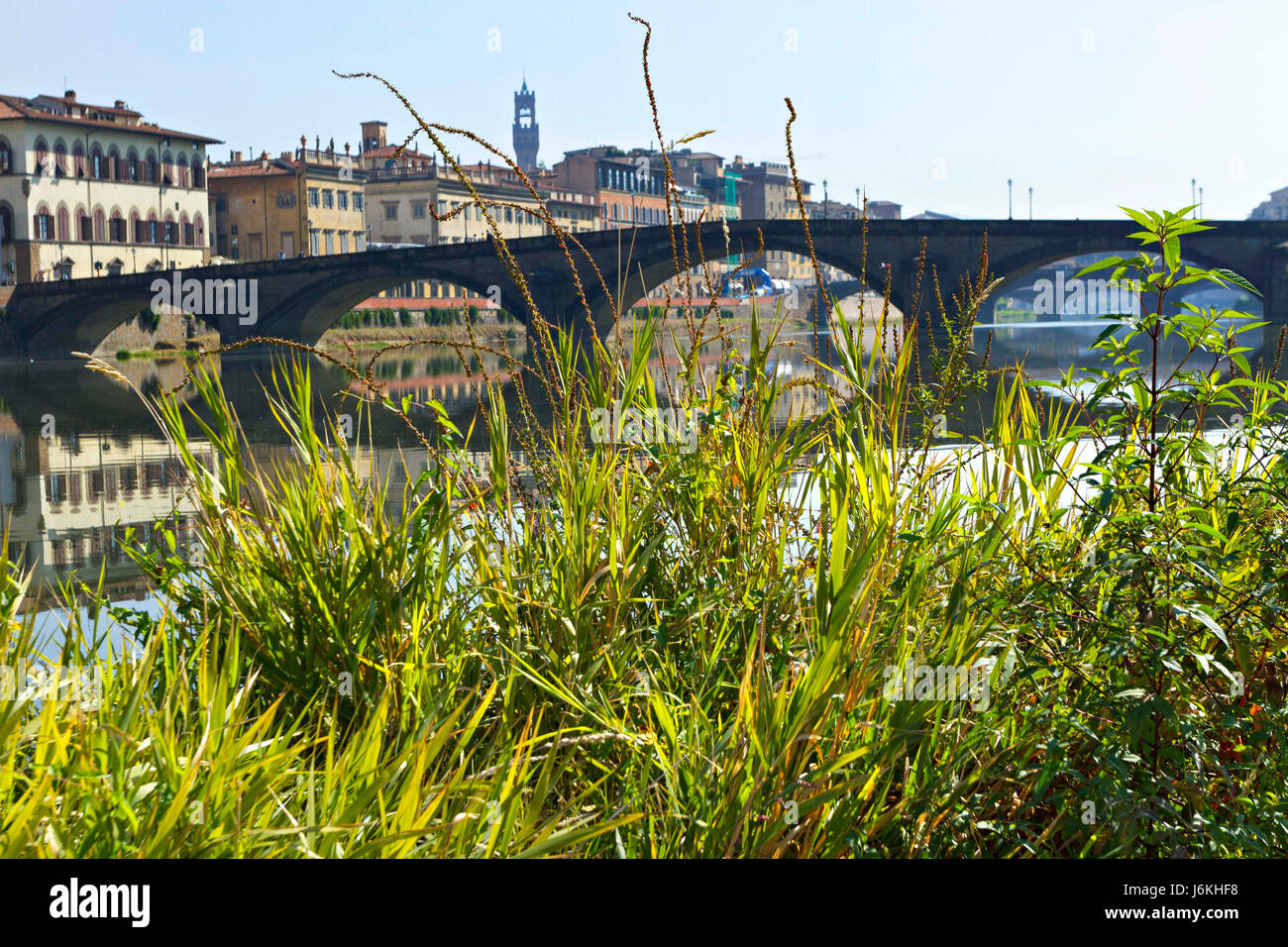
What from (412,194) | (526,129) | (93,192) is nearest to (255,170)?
(412,194)

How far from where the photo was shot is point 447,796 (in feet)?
6.87

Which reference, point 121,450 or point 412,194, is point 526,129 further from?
point 121,450

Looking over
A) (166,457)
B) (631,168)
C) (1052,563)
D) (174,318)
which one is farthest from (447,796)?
(631,168)

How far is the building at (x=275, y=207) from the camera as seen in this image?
61.2 metres

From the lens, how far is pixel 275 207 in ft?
203

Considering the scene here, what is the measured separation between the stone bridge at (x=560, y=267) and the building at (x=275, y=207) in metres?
16.1

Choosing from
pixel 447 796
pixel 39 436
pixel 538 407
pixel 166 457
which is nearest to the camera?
pixel 447 796

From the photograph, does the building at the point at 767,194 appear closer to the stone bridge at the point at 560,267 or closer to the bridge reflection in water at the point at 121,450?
the stone bridge at the point at 560,267

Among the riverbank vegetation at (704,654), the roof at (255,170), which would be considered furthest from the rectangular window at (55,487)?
the roof at (255,170)

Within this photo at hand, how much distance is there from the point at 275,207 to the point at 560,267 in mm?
23567
